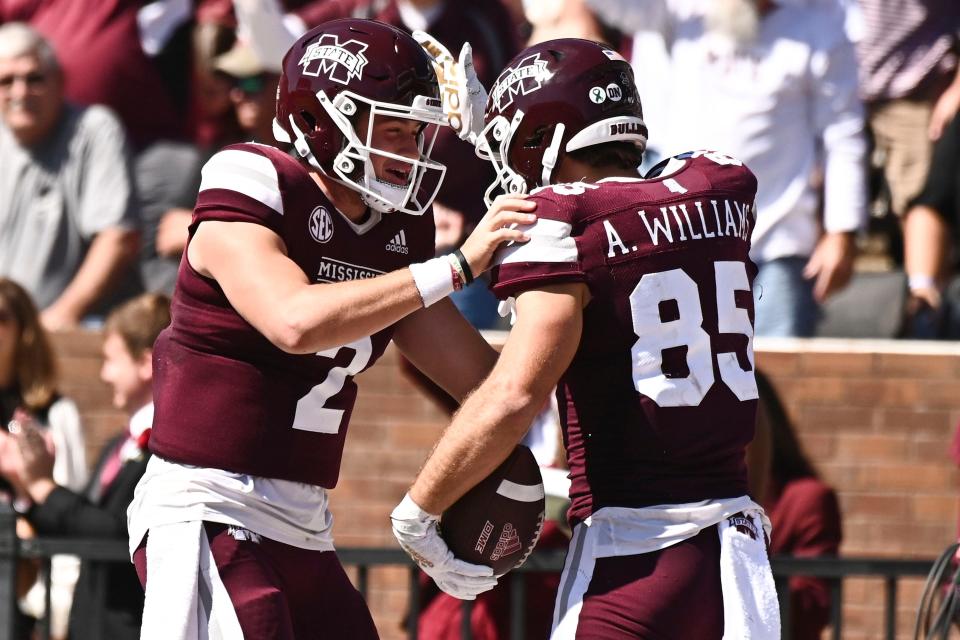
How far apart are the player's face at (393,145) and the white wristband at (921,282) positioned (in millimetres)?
3518

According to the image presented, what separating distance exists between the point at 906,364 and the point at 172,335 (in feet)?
12.5

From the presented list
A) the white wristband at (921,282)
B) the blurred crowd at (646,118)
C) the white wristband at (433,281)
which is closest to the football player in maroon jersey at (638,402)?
the white wristband at (433,281)

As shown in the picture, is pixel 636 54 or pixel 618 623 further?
pixel 636 54

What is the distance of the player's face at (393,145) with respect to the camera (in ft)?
11.8

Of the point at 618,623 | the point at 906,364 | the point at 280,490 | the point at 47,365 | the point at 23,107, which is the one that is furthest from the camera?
the point at 23,107

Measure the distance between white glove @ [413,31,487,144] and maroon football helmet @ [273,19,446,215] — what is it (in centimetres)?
15

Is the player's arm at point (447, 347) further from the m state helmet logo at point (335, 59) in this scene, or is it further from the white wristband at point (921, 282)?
the white wristband at point (921, 282)

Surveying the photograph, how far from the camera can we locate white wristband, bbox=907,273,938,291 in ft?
21.7

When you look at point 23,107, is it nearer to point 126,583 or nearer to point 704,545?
point 126,583

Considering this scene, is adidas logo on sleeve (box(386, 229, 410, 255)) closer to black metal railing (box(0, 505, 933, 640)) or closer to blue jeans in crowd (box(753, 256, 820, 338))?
black metal railing (box(0, 505, 933, 640))

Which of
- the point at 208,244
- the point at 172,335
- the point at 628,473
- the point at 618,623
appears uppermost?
the point at 208,244

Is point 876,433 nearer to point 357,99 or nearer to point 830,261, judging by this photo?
point 830,261

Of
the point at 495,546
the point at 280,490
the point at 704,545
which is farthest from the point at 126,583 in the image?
the point at 704,545

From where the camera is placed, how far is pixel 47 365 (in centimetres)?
608
